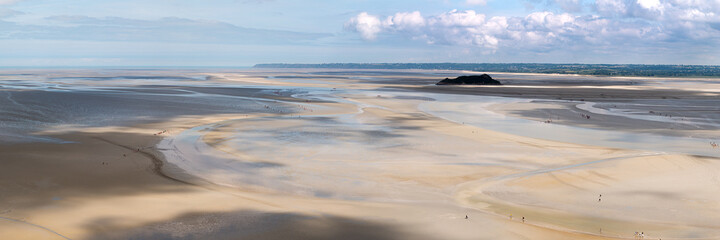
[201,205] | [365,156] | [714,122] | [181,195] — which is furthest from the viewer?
[714,122]

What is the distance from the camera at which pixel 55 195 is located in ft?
46.6

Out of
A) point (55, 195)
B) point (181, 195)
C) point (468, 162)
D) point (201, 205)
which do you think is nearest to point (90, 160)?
point (55, 195)

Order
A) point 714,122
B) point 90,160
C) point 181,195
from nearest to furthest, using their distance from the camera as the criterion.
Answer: point 181,195
point 90,160
point 714,122

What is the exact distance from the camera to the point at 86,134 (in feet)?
84.1

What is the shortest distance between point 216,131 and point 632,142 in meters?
19.1

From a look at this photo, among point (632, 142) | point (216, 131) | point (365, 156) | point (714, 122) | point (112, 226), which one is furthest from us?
point (714, 122)

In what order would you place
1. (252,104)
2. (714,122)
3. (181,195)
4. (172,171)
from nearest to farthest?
(181,195) → (172,171) → (714,122) → (252,104)

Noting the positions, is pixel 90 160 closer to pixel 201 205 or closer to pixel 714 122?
pixel 201 205

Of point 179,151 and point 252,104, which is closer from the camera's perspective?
point 179,151

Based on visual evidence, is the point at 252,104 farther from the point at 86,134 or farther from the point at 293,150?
the point at 293,150

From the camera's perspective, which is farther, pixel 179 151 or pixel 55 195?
pixel 179 151

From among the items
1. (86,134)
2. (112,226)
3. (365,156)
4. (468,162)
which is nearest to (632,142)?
(468,162)

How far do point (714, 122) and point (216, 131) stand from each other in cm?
2829

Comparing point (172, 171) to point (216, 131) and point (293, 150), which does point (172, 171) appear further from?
point (216, 131)
